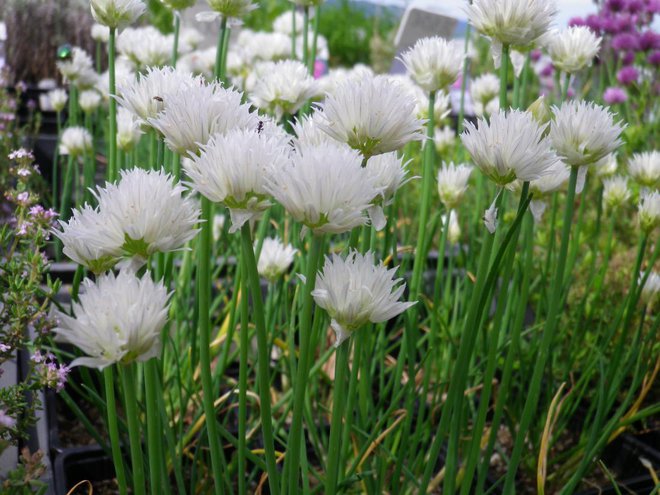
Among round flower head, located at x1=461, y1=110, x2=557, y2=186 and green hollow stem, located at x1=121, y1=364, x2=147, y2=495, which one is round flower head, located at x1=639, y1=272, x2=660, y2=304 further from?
green hollow stem, located at x1=121, y1=364, x2=147, y2=495

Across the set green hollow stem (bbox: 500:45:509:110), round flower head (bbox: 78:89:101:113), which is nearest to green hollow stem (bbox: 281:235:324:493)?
green hollow stem (bbox: 500:45:509:110)

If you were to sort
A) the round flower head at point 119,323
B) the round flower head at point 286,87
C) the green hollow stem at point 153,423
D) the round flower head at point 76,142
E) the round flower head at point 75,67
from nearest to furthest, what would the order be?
the round flower head at point 119,323 < the green hollow stem at point 153,423 < the round flower head at point 286,87 < the round flower head at point 75,67 < the round flower head at point 76,142

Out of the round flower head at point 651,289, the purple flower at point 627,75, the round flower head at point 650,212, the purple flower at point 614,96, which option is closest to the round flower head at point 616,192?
the round flower head at point 651,289

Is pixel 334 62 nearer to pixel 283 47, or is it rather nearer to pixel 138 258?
pixel 283 47

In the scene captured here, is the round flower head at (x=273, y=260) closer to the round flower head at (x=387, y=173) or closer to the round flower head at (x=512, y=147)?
the round flower head at (x=387, y=173)

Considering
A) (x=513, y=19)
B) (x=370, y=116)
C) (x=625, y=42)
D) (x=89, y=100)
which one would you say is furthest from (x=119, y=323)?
(x=625, y=42)

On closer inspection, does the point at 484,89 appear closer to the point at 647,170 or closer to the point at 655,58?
the point at 647,170
